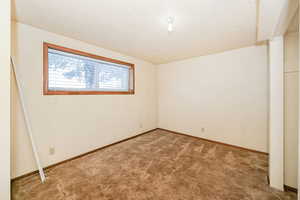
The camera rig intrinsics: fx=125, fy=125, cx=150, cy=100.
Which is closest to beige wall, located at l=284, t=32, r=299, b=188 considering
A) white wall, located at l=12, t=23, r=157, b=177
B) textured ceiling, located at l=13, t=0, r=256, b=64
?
textured ceiling, located at l=13, t=0, r=256, b=64

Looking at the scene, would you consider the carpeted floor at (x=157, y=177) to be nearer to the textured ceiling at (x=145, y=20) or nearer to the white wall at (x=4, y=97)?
the white wall at (x=4, y=97)

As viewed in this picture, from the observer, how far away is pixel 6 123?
1178 mm

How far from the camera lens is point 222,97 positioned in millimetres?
2998

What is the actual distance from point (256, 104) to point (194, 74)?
5.04 feet

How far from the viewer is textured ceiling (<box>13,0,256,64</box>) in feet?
4.79

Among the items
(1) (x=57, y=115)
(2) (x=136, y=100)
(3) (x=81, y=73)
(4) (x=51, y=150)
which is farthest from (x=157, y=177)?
(3) (x=81, y=73)

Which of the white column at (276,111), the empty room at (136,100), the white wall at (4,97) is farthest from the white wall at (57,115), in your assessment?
the white column at (276,111)

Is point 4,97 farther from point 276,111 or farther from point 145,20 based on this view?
point 276,111

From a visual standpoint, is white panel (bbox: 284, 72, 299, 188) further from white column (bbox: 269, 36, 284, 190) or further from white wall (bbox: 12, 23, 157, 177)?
white wall (bbox: 12, 23, 157, 177)

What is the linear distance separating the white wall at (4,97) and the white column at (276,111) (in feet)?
9.67

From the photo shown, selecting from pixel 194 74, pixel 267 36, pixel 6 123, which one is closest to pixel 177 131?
pixel 194 74

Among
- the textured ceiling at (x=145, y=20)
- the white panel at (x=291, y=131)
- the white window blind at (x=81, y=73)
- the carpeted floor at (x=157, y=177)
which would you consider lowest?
the carpeted floor at (x=157, y=177)

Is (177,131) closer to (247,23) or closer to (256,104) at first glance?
(256,104)

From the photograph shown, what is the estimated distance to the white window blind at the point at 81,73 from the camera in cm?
214
